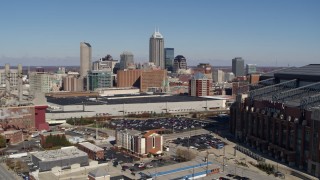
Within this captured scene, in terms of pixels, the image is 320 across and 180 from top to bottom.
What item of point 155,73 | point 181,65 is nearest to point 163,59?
point 181,65

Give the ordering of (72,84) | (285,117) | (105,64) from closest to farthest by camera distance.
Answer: (285,117) → (72,84) → (105,64)

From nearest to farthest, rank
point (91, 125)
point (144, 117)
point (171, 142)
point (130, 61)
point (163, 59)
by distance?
point (171, 142), point (91, 125), point (144, 117), point (130, 61), point (163, 59)

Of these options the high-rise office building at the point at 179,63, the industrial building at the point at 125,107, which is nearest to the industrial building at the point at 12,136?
the industrial building at the point at 125,107

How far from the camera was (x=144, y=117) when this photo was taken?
53.1 m

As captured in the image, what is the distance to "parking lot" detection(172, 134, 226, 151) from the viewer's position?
33359 mm

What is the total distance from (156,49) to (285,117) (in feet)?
389

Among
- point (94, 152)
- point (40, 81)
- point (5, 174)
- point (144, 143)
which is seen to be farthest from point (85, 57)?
point (5, 174)

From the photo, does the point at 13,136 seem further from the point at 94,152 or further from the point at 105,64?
the point at 105,64

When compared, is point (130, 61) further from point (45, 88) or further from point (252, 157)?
point (252, 157)

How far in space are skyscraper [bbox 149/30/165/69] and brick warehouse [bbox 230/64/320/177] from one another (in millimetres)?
106792

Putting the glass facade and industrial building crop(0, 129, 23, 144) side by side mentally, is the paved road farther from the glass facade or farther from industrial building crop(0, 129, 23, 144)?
the glass facade

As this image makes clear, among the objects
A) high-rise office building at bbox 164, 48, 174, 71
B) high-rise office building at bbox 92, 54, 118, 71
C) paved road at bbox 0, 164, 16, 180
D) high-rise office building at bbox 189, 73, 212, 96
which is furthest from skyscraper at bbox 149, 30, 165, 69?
paved road at bbox 0, 164, 16, 180

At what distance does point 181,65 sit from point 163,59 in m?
14.5

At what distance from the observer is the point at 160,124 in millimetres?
46094
